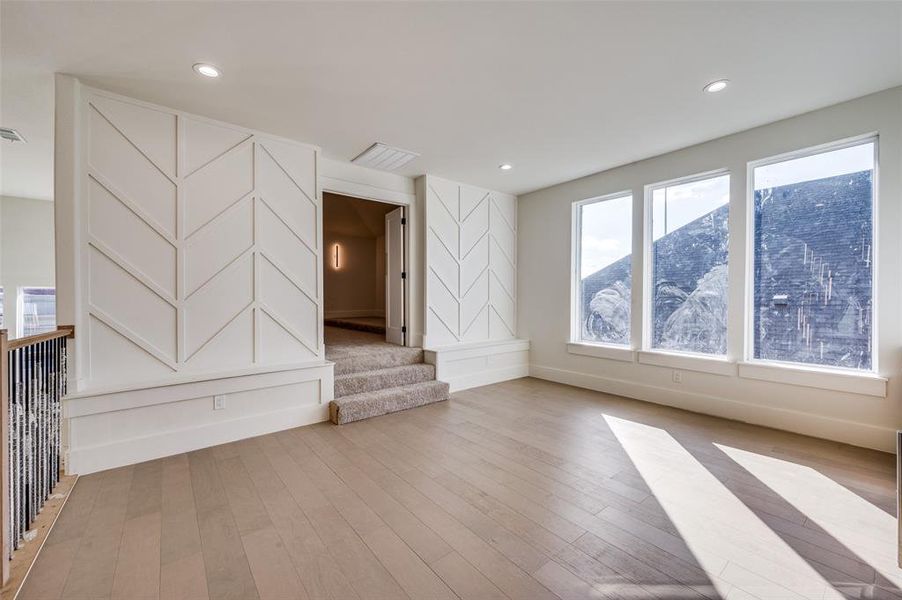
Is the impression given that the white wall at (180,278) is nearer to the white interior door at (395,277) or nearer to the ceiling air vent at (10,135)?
the white interior door at (395,277)

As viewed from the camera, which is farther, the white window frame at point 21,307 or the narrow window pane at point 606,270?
the white window frame at point 21,307

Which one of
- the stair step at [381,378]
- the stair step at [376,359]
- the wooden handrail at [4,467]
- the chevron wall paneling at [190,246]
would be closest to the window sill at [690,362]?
the stair step at [381,378]

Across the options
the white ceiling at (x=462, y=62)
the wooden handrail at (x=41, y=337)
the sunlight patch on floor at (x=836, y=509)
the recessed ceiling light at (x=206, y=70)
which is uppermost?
the white ceiling at (x=462, y=62)

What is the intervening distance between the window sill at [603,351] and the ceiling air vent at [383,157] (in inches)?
126

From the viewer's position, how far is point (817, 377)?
3137mm

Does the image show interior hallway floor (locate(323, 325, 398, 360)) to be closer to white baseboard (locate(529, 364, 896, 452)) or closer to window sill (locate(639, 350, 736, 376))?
white baseboard (locate(529, 364, 896, 452))

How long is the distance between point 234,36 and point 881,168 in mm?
4717

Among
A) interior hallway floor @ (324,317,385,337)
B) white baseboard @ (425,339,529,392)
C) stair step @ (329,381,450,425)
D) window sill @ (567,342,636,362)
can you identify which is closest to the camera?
stair step @ (329,381,450,425)

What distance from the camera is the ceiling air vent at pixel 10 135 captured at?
339cm

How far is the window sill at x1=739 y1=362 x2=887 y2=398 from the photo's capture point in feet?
9.50

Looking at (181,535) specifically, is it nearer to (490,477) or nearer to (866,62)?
(490,477)

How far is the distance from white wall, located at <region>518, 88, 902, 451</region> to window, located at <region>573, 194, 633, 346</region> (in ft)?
0.54

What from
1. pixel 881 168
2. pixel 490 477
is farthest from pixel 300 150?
pixel 881 168

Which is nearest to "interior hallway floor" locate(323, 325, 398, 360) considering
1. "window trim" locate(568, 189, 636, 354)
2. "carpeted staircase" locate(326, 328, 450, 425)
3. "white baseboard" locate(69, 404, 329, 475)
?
"carpeted staircase" locate(326, 328, 450, 425)
